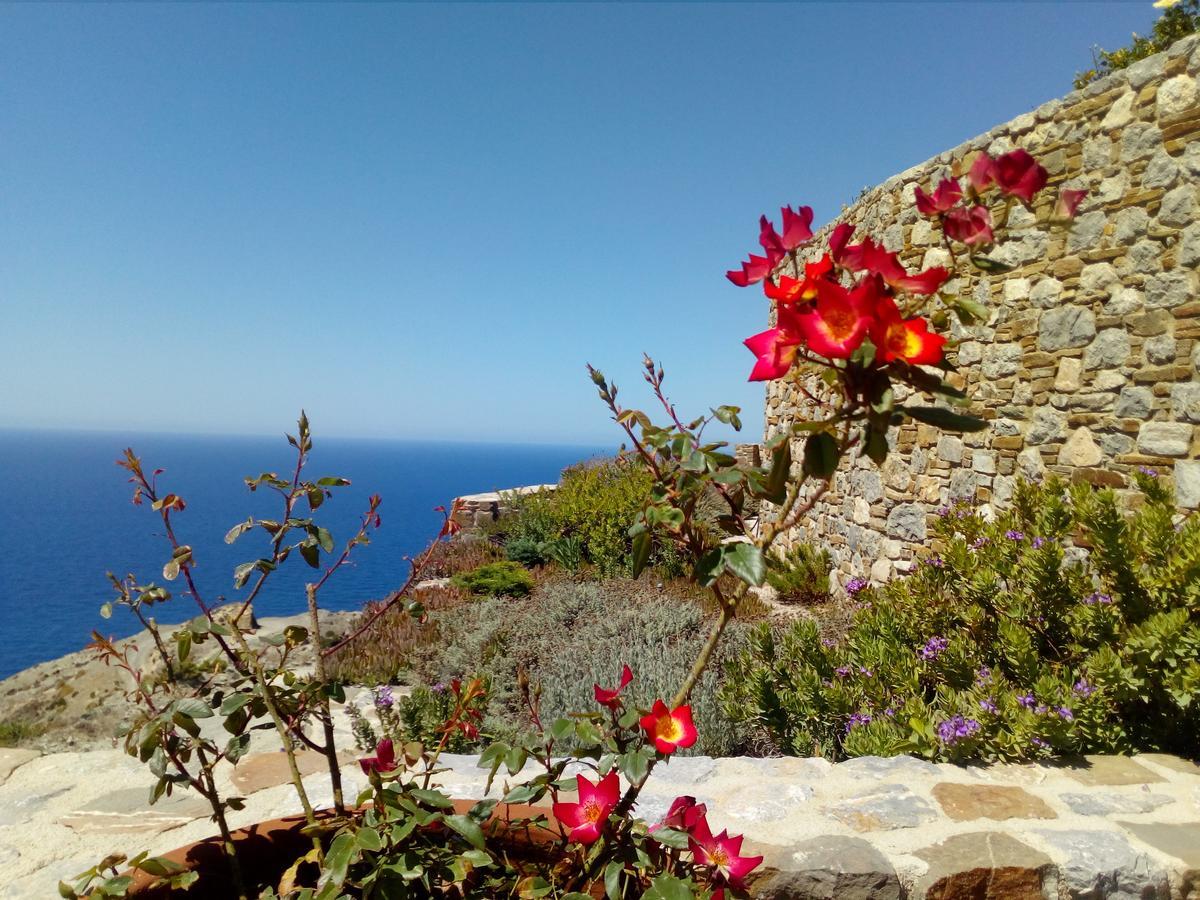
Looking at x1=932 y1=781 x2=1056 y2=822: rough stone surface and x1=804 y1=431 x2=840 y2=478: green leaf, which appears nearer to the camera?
x1=804 y1=431 x2=840 y2=478: green leaf

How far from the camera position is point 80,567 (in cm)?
3850

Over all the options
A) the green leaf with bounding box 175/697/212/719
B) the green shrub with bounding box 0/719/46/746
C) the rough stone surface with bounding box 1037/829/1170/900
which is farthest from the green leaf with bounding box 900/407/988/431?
the green shrub with bounding box 0/719/46/746

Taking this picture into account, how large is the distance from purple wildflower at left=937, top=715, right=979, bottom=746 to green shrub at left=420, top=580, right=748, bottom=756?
1.10 m

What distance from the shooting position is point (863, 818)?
6.08ft

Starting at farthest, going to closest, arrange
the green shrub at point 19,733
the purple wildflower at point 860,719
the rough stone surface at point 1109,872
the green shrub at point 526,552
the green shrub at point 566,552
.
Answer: the green shrub at point 526,552
the green shrub at point 566,552
the green shrub at point 19,733
the purple wildflower at point 860,719
the rough stone surface at point 1109,872

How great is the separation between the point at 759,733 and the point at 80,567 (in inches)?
1867

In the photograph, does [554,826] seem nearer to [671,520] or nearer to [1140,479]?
[671,520]

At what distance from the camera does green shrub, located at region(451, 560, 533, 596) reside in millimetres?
6715

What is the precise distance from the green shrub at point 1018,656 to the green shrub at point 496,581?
3696 mm

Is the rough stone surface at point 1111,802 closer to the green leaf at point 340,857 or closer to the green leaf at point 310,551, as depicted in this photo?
the green leaf at point 340,857

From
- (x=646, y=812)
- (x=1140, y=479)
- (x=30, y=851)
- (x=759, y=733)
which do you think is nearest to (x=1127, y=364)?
(x=1140, y=479)

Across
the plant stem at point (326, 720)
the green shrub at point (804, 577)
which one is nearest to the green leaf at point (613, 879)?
the plant stem at point (326, 720)

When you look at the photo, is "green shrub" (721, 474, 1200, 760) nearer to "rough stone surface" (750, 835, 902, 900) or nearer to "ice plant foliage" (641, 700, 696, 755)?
"rough stone surface" (750, 835, 902, 900)

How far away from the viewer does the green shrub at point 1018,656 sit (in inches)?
92.0
